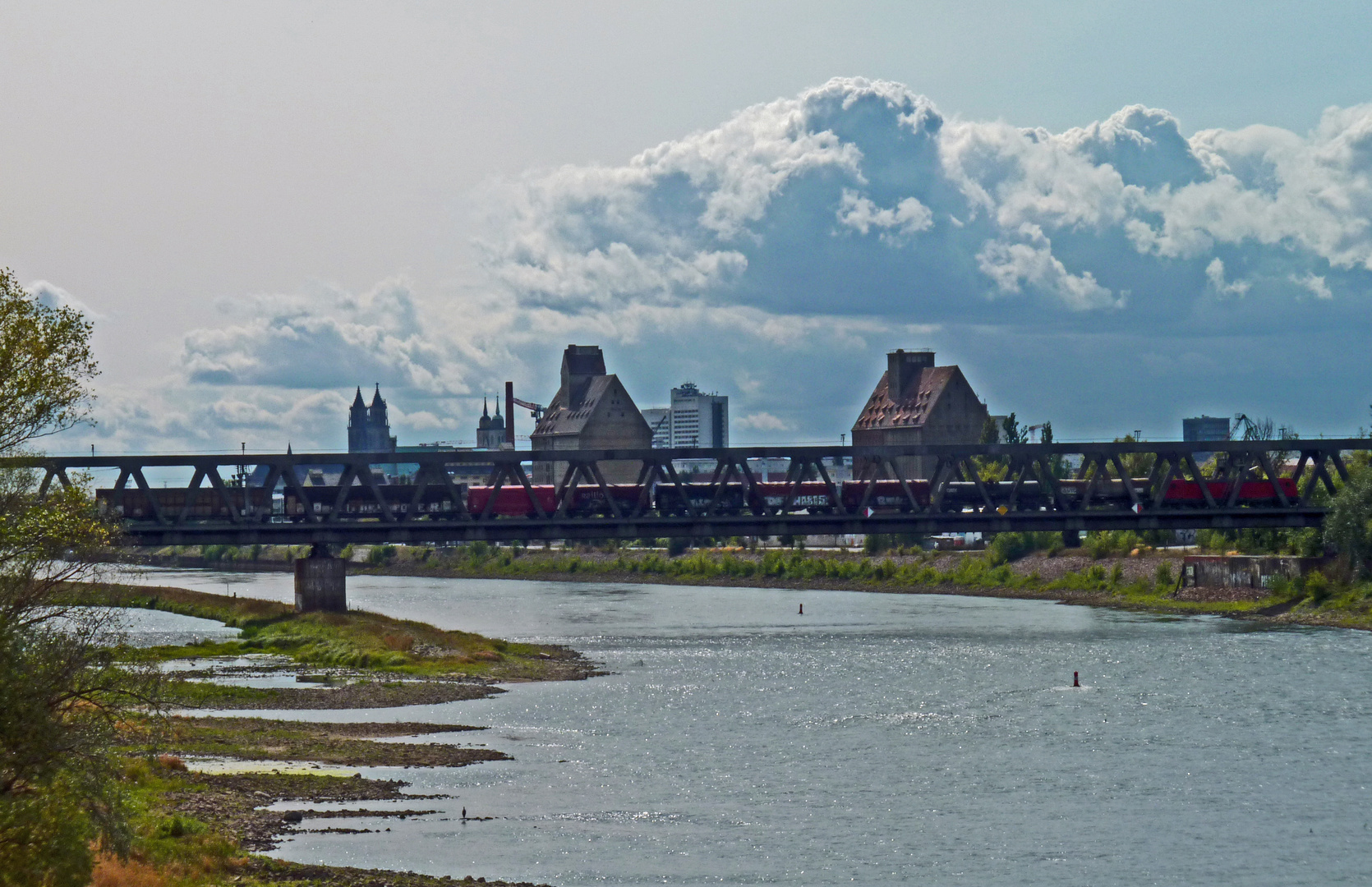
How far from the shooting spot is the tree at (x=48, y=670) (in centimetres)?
2678

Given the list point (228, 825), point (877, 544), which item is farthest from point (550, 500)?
point (228, 825)

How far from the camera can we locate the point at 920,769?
53875 mm

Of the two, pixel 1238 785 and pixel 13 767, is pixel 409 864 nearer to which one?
pixel 13 767

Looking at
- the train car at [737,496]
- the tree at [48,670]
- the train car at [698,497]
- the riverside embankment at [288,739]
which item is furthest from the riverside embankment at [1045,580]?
the tree at [48,670]

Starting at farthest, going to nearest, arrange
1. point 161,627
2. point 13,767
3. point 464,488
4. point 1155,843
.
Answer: point 464,488 → point 161,627 → point 1155,843 → point 13,767

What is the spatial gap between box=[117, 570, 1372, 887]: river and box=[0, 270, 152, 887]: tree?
11.4 metres

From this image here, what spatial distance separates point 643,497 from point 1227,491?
46623mm

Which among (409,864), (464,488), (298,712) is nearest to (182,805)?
(409,864)

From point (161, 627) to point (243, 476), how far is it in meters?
12.6

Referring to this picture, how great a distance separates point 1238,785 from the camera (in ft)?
166

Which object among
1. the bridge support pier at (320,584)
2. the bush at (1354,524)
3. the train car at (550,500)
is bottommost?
the bridge support pier at (320,584)

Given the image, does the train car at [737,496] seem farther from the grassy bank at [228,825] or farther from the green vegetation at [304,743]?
the grassy bank at [228,825]

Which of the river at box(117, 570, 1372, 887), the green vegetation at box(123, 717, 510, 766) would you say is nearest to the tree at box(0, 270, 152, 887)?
the river at box(117, 570, 1372, 887)

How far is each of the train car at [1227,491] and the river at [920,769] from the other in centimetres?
2461
